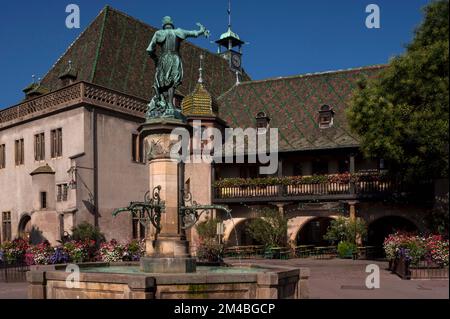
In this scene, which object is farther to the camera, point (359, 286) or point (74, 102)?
point (74, 102)

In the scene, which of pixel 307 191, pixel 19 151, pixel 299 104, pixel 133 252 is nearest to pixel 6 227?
pixel 19 151

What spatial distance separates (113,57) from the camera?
3634cm

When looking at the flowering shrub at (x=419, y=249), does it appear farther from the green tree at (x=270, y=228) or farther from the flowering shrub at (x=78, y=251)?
the flowering shrub at (x=78, y=251)

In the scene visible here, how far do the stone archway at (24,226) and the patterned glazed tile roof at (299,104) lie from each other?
46.5 feet

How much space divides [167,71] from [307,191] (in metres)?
20.8

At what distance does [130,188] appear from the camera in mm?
34094

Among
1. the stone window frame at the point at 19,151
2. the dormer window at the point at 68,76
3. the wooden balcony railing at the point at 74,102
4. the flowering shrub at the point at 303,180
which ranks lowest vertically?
the flowering shrub at the point at 303,180

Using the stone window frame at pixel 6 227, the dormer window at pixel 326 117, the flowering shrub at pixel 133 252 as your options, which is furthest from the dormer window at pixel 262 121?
the flowering shrub at pixel 133 252

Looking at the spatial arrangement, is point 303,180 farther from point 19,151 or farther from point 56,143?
point 19,151

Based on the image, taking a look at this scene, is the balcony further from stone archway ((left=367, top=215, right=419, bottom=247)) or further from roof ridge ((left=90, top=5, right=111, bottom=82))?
roof ridge ((left=90, top=5, right=111, bottom=82))

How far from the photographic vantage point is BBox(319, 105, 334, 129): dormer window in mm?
36156

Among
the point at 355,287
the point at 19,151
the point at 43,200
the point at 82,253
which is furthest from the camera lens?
the point at 19,151

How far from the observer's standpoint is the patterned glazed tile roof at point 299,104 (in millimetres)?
35500

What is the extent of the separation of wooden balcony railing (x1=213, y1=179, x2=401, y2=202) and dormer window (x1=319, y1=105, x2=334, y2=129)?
4370 millimetres
